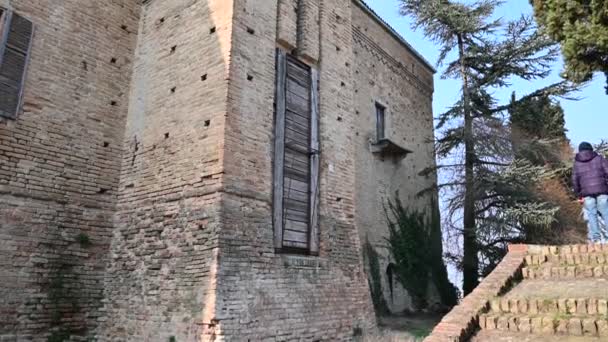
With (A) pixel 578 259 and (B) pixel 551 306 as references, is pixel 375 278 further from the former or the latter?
(B) pixel 551 306

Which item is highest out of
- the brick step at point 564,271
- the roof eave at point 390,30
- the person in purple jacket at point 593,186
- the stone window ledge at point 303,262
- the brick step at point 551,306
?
the roof eave at point 390,30

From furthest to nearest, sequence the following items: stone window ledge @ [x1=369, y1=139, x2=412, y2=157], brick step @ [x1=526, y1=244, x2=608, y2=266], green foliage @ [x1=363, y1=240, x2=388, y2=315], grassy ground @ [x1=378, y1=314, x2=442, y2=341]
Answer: stone window ledge @ [x1=369, y1=139, x2=412, y2=157] → green foliage @ [x1=363, y1=240, x2=388, y2=315] → grassy ground @ [x1=378, y1=314, x2=442, y2=341] → brick step @ [x1=526, y1=244, x2=608, y2=266]

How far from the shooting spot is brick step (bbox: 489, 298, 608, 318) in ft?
14.7

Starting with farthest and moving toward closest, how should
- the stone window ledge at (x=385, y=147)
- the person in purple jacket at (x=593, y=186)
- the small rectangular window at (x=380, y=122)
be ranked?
the small rectangular window at (x=380, y=122), the stone window ledge at (x=385, y=147), the person in purple jacket at (x=593, y=186)

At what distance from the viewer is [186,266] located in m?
6.43

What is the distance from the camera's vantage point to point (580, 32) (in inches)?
295

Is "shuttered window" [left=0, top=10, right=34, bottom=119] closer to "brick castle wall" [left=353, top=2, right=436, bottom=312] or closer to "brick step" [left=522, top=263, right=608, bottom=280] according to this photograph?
"brick castle wall" [left=353, top=2, right=436, bottom=312]

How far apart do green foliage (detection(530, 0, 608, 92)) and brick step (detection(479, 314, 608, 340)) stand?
4.96 meters

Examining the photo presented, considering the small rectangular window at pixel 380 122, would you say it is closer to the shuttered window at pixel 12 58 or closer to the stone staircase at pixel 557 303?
the stone staircase at pixel 557 303

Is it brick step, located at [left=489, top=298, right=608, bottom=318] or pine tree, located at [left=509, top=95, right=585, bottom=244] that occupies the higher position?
pine tree, located at [left=509, top=95, right=585, bottom=244]

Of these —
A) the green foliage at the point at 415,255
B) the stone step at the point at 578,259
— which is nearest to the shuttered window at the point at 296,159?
the stone step at the point at 578,259

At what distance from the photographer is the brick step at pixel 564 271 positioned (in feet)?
18.3

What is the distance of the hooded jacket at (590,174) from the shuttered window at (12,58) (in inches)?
350

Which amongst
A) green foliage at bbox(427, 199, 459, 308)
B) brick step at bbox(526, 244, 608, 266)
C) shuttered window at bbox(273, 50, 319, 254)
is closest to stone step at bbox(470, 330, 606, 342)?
brick step at bbox(526, 244, 608, 266)
